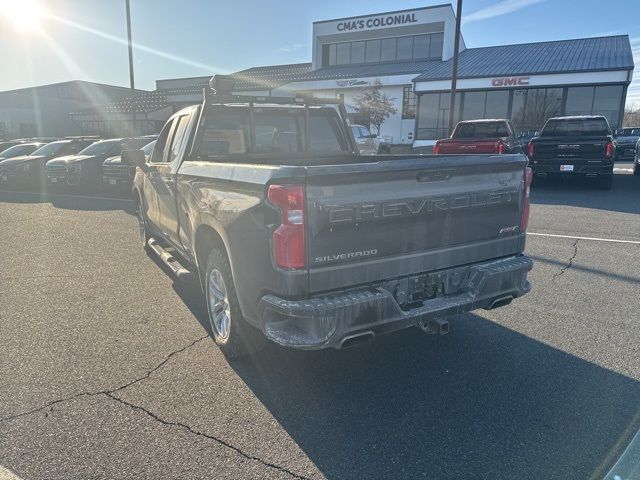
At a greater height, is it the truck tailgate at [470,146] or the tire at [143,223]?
the truck tailgate at [470,146]

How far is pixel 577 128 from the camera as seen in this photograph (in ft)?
44.5

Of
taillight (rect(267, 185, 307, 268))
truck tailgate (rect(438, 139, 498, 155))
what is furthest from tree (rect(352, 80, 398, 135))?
taillight (rect(267, 185, 307, 268))

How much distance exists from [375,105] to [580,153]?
27415mm

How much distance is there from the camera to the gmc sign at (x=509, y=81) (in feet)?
96.1

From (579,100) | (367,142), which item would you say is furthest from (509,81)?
(367,142)

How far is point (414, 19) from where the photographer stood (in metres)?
39.4

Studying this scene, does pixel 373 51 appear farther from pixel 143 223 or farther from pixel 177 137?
pixel 177 137

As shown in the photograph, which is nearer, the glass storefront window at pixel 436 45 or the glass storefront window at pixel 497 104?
the glass storefront window at pixel 497 104

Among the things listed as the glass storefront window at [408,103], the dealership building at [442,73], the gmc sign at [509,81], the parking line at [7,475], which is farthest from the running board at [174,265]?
the glass storefront window at [408,103]

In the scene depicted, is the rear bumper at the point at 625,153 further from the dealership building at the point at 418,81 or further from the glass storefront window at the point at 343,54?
the glass storefront window at the point at 343,54

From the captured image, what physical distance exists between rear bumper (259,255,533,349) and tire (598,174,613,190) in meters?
11.4

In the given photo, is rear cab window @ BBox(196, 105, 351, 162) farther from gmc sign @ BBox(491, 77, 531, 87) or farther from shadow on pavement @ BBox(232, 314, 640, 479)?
gmc sign @ BBox(491, 77, 531, 87)

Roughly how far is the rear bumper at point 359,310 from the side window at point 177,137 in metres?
2.55

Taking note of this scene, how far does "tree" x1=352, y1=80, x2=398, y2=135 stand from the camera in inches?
1495
